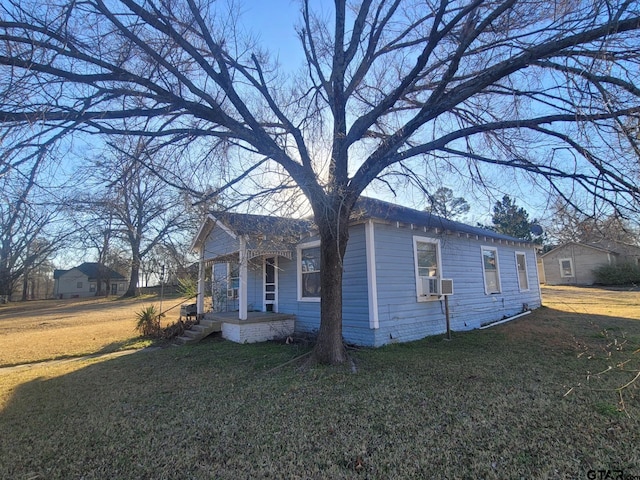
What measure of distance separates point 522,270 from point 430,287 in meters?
7.28

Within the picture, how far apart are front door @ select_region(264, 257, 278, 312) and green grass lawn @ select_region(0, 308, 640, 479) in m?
3.77

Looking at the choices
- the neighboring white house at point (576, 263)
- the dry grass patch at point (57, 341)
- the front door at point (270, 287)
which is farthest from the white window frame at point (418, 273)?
the neighboring white house at point (576, 263)

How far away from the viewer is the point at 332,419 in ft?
13.1

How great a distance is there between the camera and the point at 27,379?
6.52 m

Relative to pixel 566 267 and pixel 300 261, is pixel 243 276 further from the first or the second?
pixel 566 267

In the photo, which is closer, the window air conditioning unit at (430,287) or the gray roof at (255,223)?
the gray roof at (255,223)

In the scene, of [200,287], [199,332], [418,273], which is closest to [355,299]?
[418,273]

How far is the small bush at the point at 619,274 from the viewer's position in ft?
85.8

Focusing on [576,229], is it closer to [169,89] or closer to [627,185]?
[627,185]

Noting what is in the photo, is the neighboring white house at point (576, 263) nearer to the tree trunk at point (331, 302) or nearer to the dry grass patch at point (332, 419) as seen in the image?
the dry grass patch at point (332, 419)

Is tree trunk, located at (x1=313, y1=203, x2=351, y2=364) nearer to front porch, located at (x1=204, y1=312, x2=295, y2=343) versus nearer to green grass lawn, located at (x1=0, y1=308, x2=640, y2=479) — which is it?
green grass lawn, located at (x1=0, y1=308, x2=640, y2=479)

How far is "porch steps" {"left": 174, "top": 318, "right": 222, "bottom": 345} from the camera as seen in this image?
32.5 feet

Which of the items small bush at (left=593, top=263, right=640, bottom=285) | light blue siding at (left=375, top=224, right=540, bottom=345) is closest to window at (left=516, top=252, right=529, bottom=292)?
light blue siding at (left=375, top=224, right=540, bottom=345)

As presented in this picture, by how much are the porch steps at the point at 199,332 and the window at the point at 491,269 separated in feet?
29.4
